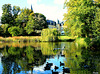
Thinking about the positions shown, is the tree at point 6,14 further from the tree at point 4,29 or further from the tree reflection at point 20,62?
the tree reflection at point 20,62

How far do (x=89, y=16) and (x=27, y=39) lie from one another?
95.4ft

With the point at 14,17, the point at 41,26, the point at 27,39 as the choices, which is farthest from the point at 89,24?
the point at 14,17

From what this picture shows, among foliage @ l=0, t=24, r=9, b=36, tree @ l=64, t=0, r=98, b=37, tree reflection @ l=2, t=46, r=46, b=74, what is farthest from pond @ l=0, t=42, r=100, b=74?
foliage @ l=0, t=24, r=9, b=36

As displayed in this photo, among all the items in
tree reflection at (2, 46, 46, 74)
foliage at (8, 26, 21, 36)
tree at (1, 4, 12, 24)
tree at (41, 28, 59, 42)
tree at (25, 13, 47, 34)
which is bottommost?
tree reflection at (2, 46, 46, 74)

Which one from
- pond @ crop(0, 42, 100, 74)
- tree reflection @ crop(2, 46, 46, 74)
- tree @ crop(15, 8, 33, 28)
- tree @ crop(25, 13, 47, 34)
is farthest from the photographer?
tree @ crop(15, 8, 33, 28)

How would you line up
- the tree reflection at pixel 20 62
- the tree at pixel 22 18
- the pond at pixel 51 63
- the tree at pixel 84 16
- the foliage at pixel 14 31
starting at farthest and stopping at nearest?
the tree at pixel 22 18 < the foliage at pixel 14 31 < the tree at pixel 84 16 < the tree reflection at pixel 20 62 < the pond at pixel 51 63

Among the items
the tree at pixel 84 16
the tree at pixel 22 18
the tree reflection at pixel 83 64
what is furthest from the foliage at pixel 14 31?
the tree reflection at pixel 83 64

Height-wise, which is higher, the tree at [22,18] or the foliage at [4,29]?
the tree at [22,18]

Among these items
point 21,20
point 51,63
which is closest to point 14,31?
point 21,20

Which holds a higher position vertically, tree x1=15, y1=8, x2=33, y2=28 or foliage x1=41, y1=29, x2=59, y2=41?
tree x1=15, y1=8, x2=33, y2=28

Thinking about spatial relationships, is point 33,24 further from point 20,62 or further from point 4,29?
point 20,62

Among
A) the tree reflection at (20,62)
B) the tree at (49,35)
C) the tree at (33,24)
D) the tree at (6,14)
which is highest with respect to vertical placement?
the tree at (6,14)

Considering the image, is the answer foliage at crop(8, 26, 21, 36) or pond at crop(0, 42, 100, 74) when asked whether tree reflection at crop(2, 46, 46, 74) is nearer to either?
pond at crop(0, 42, 100, 74)

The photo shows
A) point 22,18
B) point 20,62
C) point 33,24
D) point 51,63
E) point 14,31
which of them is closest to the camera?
point 51,63
